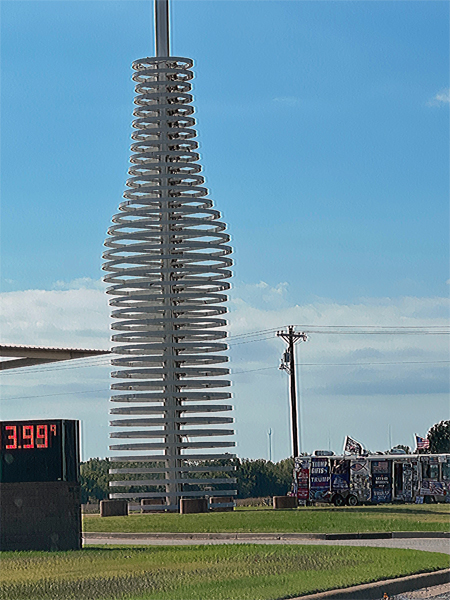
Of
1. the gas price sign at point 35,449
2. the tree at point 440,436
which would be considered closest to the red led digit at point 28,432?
the gas price sign at point 35,449

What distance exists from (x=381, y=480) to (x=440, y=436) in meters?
62.3

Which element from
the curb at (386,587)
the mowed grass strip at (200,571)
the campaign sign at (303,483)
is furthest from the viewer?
the campaign sign at (303,483)

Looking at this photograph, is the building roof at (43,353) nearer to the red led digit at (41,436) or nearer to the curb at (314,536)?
the red led digit at (41,436)

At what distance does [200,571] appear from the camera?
57.8 ft

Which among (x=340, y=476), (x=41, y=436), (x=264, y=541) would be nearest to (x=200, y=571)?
(x=41, y=436)

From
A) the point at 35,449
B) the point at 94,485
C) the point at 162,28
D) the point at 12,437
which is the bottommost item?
the point at 94,485

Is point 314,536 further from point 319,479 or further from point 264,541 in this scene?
point 319,479

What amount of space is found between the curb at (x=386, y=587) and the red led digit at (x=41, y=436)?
33.2ft

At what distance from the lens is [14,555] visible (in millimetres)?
22422

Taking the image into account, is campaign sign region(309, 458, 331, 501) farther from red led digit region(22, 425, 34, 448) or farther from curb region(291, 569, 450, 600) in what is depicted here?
curb region(291, 569, 450, 600)

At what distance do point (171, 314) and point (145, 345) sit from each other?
83.9 inches

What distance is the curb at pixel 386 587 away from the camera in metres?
14.5

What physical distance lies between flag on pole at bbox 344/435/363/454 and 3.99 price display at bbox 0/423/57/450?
31.3m

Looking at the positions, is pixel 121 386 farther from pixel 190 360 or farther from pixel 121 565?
pixel 121 565
